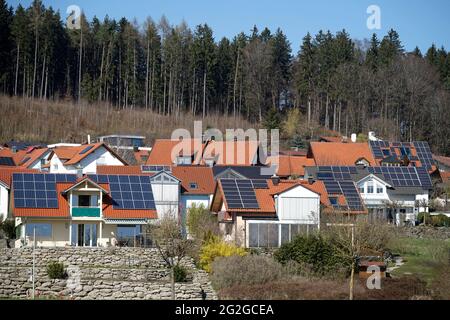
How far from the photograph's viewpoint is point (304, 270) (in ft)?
122

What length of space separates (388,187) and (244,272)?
25593 millimetres

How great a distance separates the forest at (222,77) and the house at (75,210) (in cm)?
4306

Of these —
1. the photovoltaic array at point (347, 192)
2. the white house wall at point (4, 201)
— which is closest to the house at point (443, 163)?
the photovoltaic array at point (347, 192)

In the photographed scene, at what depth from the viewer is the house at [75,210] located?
43219 mm

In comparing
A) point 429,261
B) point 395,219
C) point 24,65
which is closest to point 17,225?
point 429,261

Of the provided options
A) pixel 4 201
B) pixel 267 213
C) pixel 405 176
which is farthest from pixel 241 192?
pixel 405 176

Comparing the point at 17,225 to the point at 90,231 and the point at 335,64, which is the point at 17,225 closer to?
the point at 90,231

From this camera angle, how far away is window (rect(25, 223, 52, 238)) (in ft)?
141

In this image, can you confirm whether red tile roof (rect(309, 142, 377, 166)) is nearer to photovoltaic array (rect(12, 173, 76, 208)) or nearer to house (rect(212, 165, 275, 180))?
house (rect(212, 165, 275, 180))

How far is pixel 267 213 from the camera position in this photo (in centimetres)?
4516

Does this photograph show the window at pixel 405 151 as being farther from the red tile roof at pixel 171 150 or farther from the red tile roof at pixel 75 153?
the red tile roof at pixel 75 153

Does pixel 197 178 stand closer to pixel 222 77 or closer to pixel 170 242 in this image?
pixel 170 242

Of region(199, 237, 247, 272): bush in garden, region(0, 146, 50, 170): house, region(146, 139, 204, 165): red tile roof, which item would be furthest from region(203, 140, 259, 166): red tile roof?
region(199, 237, 247, 272): bush in garden

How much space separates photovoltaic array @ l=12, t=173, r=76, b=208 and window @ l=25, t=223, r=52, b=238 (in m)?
0.88
